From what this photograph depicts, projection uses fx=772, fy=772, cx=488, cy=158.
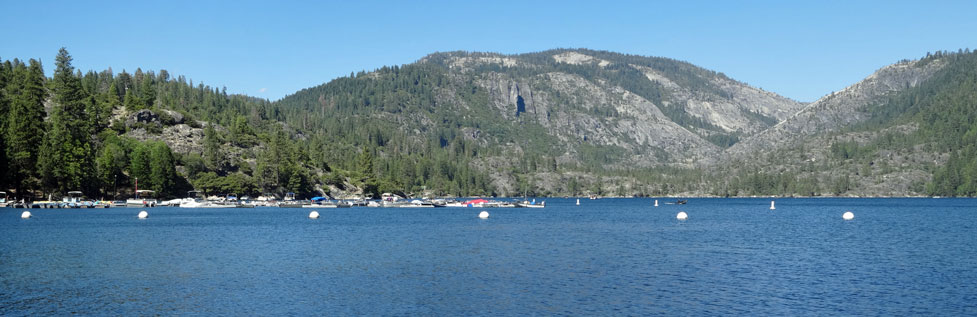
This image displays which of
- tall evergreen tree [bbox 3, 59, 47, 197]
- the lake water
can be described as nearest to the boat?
tall evergreen tree [bbox 3, 59, 47, 197]

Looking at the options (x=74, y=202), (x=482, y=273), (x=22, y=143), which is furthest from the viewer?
(x=74, y=202)

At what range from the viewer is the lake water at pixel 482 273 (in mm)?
49281

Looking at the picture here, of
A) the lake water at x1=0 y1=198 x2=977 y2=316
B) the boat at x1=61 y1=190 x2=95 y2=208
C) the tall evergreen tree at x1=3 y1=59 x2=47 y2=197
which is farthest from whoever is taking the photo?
the boat at x1=61 y1=190 x2=95 y2=208

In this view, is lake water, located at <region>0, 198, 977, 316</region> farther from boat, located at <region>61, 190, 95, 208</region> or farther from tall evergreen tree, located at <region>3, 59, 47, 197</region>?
tall evergreen tree, located at <region>3, 59, 47, 197</region>

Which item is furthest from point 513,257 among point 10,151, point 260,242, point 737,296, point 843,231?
point 10,151

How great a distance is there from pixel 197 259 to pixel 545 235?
50682 millimetres

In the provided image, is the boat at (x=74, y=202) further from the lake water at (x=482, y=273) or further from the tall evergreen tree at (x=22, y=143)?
the lake water at (x=482, y=273)

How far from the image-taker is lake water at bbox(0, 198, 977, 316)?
49.3 metres

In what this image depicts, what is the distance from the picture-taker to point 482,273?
213 feet

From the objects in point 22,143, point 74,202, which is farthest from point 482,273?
point 22,143

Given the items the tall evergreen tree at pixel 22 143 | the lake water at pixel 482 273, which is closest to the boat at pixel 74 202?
the tall evergreen tree at pixel 22 143

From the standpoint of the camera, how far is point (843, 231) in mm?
121688

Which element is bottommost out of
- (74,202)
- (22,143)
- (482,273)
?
(482,273)

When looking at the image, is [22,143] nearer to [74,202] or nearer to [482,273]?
[74,202]
